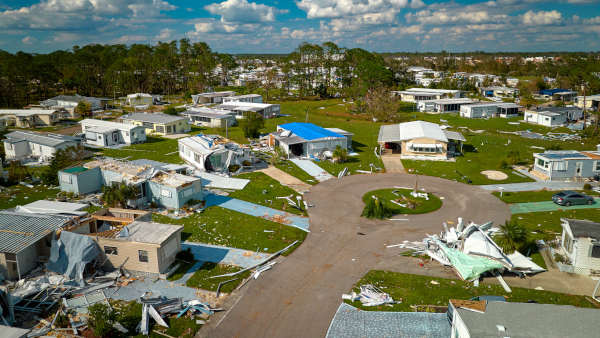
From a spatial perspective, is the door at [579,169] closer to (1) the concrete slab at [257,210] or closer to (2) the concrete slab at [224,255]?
(1) the concrete slab at [257,210]

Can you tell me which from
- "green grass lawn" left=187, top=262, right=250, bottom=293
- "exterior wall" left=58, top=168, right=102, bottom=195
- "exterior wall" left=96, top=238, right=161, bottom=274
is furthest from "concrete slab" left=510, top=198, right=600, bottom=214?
"exterior wall" left=58, top=168, right=102, bottom=195

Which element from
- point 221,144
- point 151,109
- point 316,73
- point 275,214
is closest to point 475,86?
point 316,73

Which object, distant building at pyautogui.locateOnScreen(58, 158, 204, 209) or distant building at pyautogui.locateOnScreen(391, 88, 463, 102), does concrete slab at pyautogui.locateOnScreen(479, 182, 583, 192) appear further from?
distant building at pyautogui.locateOnScreen(391, 88, 463, 102)

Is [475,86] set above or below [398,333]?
above

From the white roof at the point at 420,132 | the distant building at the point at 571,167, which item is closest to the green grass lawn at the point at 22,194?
the white roof at the point at 420,132

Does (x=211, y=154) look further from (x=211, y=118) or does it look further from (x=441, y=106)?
(x=441, y=106)

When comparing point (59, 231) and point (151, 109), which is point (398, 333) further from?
point (151, 109)

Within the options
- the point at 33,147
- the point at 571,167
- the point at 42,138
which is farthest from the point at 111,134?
the point at 571,167
